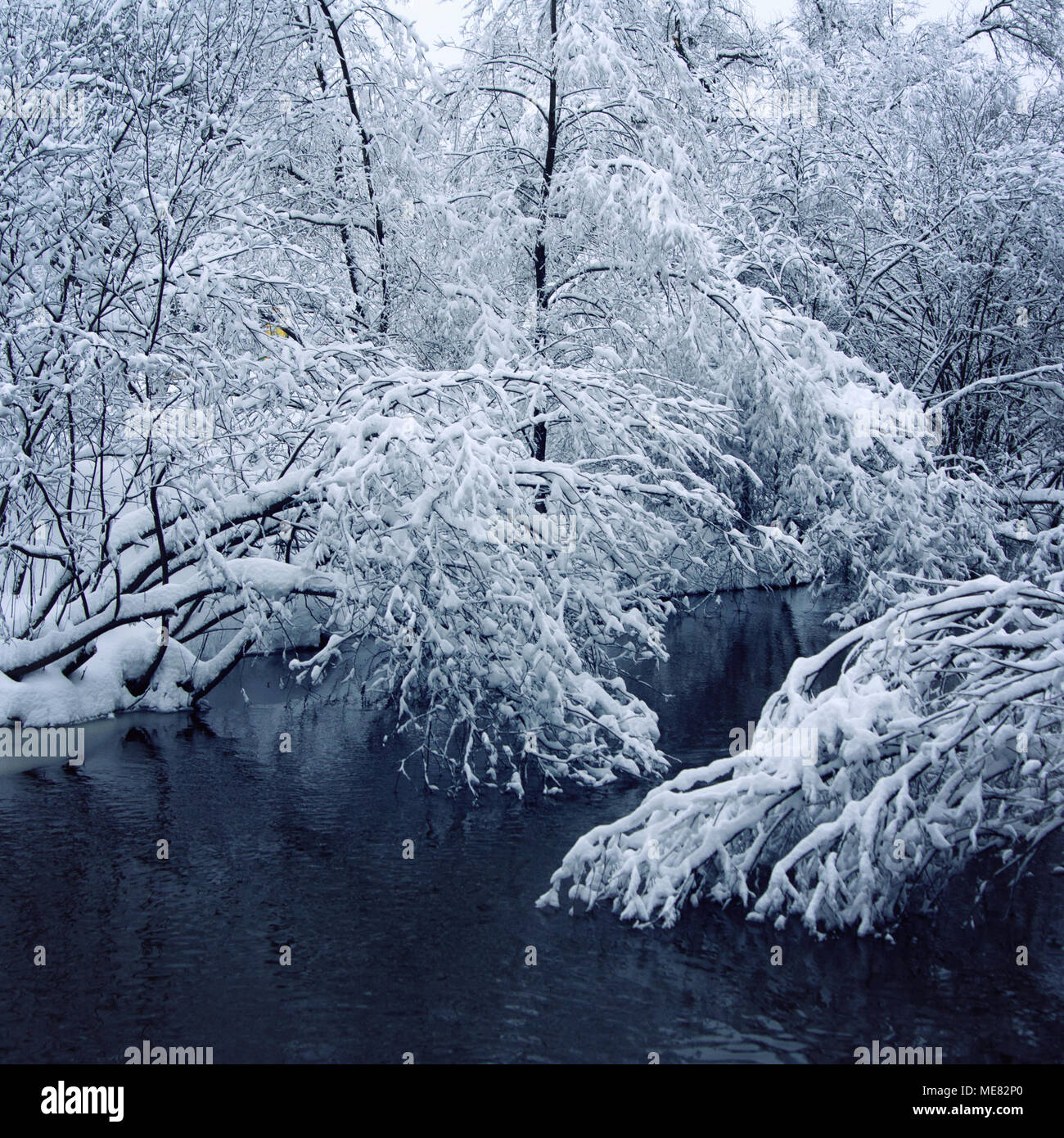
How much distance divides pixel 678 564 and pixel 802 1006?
1399cm

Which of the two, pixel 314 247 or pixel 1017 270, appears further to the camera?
pixel 1017 270

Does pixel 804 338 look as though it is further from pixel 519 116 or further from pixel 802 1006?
pixel 802 1006

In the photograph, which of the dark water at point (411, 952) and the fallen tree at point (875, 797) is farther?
the fallen tree at point (875, 797)

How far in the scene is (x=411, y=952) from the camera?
6.80m

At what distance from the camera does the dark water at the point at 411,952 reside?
19.1 ft

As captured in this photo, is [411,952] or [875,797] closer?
[875,797]

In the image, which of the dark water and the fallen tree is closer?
the dark water

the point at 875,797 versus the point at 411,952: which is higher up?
the point at 875,797

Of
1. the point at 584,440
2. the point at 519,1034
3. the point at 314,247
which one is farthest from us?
the point at 314,247

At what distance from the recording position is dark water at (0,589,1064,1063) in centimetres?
583
